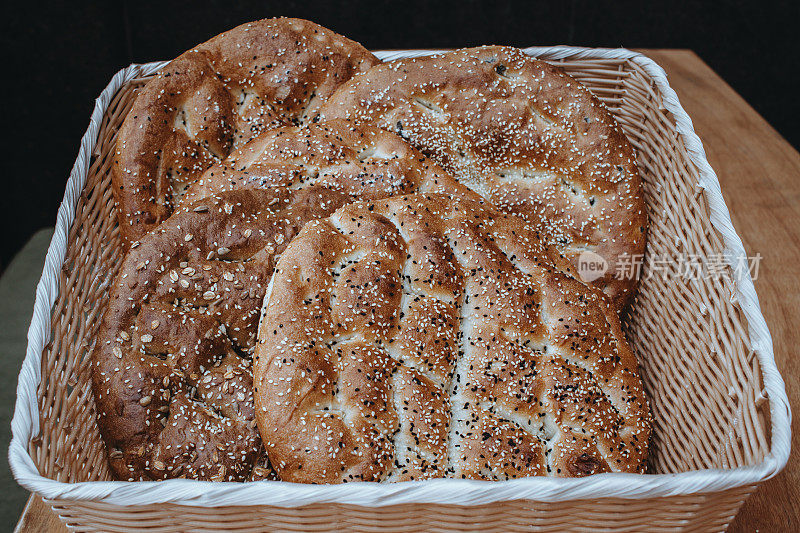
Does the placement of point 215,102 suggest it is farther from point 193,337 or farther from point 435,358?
point 435,358

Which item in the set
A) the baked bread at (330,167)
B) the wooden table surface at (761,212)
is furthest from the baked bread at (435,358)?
the wooden table surface at (761,212)

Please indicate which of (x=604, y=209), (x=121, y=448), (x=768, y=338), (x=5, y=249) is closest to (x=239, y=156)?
(x=121, y=448)

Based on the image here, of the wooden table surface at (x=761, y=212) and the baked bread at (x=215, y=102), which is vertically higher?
the baked bread at (x=215, y=102)

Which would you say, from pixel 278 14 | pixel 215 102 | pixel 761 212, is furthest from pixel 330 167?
pixel 278 14

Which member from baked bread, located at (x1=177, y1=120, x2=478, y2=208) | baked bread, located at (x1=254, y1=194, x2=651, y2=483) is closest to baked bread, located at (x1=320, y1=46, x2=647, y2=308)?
baked bread, located at (x1=177, y1=120, x2=478, y2=208)

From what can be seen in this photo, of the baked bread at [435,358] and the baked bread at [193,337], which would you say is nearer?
the baked bread at [435,358]

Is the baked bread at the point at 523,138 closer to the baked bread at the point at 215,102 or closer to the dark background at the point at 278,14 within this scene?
the baked bread at the point at 215,102
